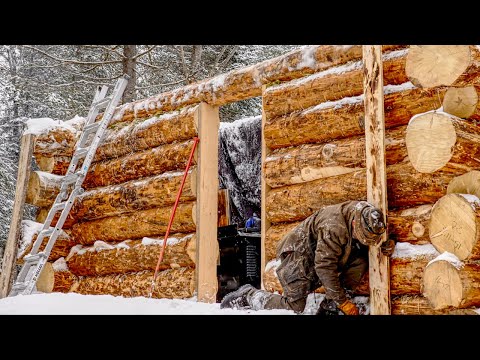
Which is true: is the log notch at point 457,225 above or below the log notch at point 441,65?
below

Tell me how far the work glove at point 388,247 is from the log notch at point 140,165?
3.22 meters

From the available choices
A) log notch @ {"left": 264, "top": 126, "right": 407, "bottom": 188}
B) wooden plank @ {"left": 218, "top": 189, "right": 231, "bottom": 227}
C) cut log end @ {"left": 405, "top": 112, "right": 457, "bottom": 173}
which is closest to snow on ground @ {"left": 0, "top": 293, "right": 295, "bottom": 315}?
log notch @ {"left": 264, "top": 126, "right": 407, "bottom": 188}

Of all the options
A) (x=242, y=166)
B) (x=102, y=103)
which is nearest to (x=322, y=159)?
(x=242, y=166)

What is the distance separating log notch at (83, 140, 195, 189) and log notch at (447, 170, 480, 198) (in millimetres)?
3601

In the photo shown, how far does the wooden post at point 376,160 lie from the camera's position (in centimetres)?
466

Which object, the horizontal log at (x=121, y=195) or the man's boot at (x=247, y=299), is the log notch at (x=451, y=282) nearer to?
the man's boot at (x=247, y=299)

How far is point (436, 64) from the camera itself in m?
4.52

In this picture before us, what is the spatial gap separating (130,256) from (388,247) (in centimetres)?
406

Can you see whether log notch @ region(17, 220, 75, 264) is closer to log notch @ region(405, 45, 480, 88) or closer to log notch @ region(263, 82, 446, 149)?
log notch @ region(263, 82, 446, 149)

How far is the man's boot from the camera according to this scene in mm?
5402

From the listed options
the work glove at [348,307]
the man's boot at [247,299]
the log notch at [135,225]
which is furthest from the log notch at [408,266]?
the log notch at [135,225]
